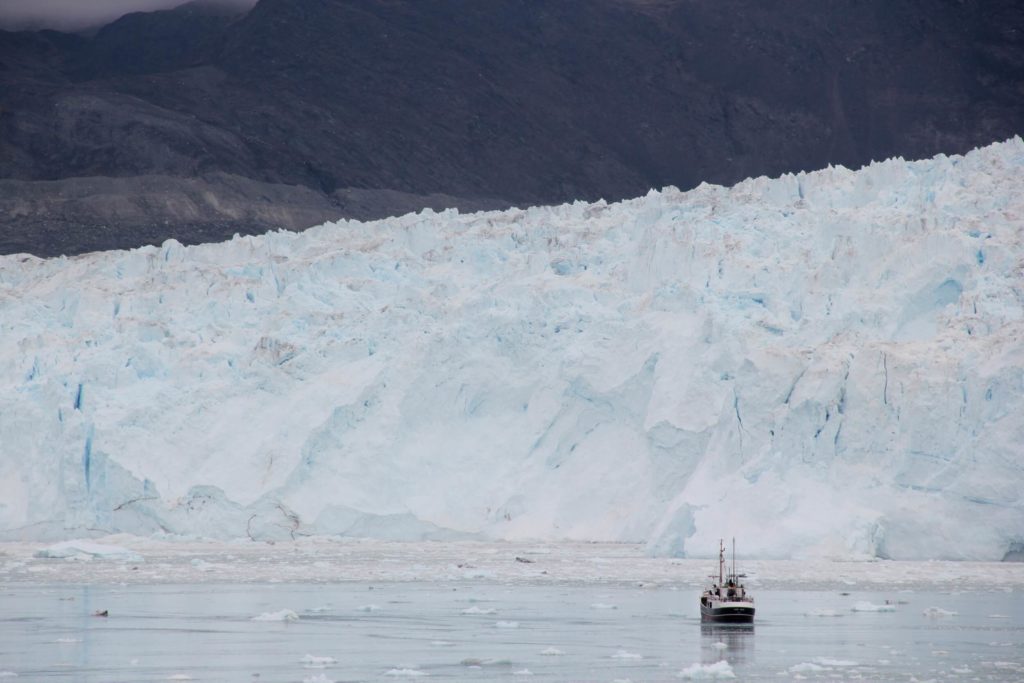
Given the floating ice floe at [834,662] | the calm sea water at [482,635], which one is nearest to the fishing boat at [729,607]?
the calm sea water at [482,635]

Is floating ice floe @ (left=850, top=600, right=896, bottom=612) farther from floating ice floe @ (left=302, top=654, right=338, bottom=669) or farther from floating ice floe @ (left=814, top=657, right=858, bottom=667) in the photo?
floating ice floe @ (left=302, top=654, right=338, bottom=669)

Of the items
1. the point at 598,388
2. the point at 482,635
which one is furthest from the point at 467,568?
the point at 482,635

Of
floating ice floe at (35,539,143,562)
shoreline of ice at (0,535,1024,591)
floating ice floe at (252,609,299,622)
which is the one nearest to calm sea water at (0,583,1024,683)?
floating ice floe at (252,609,299,622)

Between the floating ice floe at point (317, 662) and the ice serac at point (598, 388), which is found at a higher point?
the ice serac at point (598, 388)

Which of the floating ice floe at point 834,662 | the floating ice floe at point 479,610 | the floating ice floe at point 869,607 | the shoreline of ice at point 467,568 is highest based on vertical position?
the shoreline of ice at point 467,568

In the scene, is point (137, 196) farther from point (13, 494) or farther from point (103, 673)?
point (103, 673)

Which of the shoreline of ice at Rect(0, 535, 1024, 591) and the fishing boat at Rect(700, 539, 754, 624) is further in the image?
the shoreline of ice at Rect(0, 535, 1024, 591)

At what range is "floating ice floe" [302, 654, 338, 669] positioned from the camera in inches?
548

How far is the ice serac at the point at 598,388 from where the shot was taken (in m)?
23.2

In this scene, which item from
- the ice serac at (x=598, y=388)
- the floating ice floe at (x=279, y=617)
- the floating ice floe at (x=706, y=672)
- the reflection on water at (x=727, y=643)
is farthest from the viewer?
the ice serac at (x=598, y=388)

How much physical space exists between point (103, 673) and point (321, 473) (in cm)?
1393

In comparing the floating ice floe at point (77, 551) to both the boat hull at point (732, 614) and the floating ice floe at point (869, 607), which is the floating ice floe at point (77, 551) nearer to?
the boat hull at point (732, 614)

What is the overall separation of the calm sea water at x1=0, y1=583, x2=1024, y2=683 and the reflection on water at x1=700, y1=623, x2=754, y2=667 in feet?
0.09

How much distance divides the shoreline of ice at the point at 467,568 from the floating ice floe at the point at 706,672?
22.4ft
